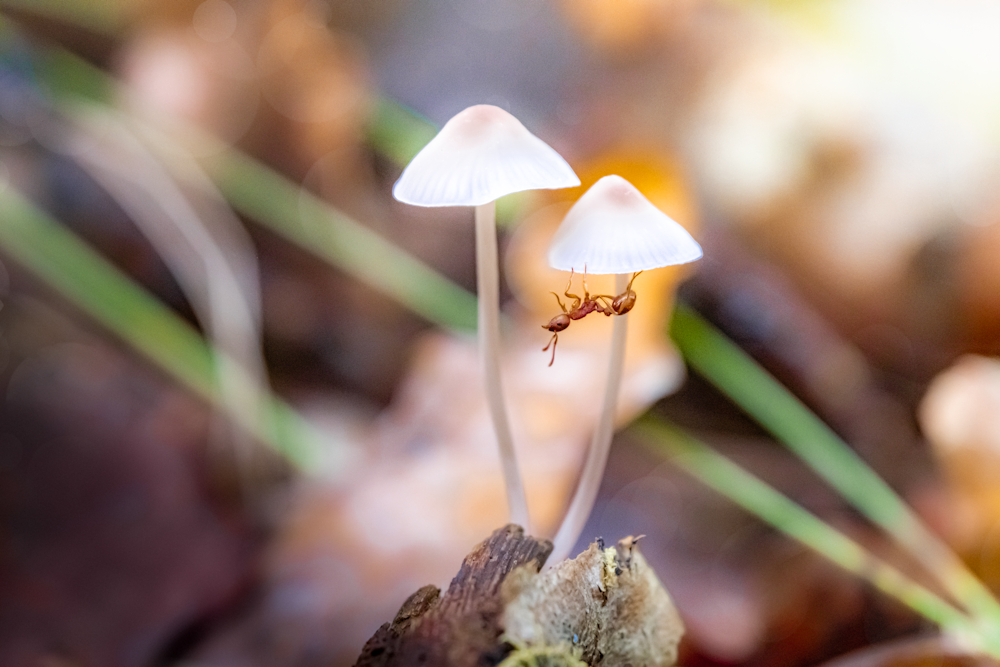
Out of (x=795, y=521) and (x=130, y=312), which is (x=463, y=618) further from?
(x=130, y=312)

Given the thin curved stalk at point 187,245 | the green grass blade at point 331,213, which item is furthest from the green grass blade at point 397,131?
the thin curved stalk at point 187,245

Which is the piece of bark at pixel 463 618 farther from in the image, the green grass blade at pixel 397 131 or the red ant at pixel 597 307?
the green grass blade at pixel 397 131

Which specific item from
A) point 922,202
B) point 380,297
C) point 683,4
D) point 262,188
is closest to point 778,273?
point 922,202

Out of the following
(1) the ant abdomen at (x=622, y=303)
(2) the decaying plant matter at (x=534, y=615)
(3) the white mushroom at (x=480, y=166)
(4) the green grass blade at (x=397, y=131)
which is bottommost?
(2) the decaying plant matter at (x=534, y=615)

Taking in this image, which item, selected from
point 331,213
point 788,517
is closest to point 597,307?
point 788,517

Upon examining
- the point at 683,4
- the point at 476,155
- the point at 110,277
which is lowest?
the point at 476,155

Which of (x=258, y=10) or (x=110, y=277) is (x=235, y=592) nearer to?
(x=110, y=277)
